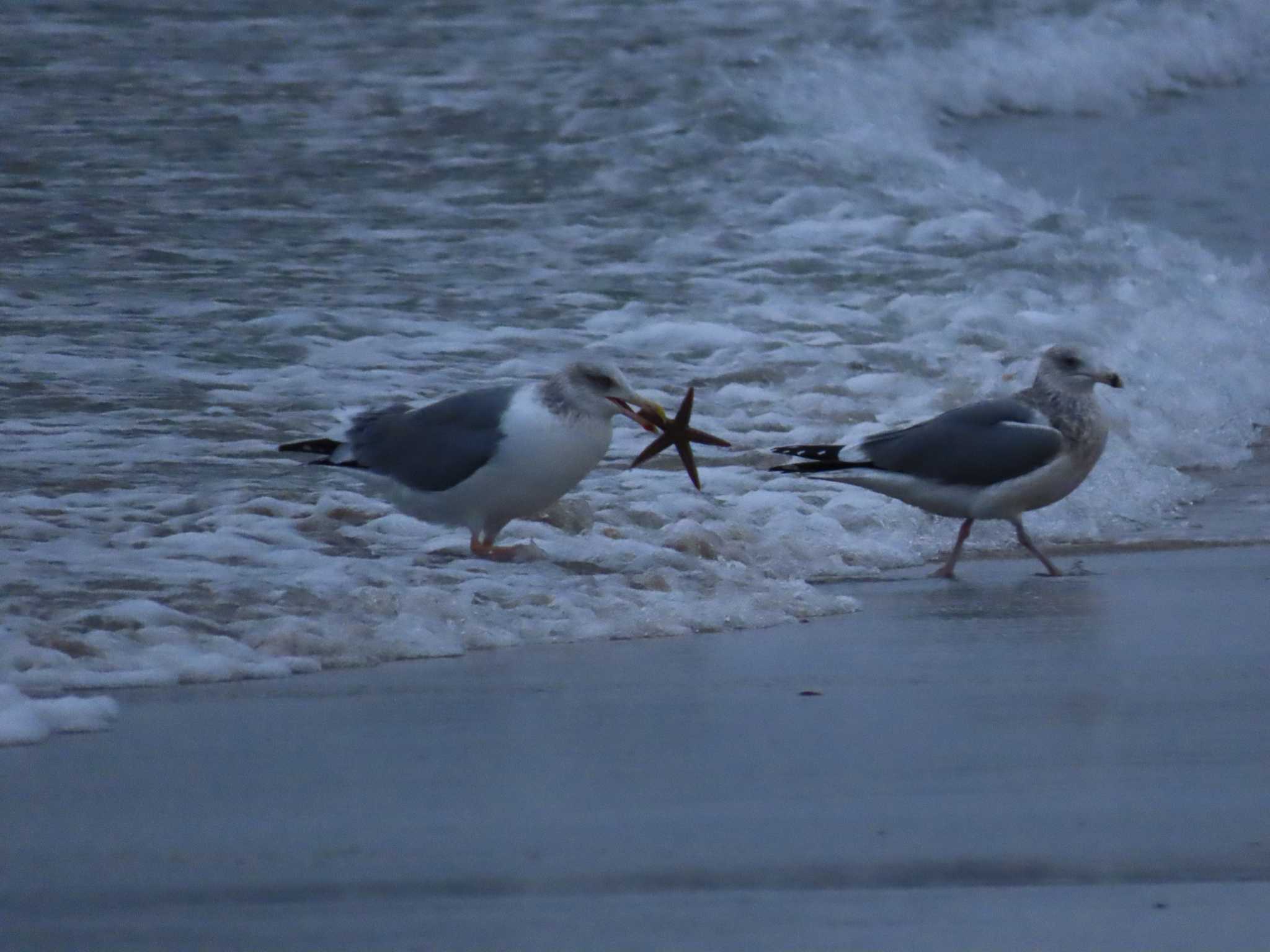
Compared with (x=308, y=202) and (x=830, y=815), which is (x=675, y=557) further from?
(x=308, y=202)

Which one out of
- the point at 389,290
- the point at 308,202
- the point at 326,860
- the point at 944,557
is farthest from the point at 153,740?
the point at 308,202

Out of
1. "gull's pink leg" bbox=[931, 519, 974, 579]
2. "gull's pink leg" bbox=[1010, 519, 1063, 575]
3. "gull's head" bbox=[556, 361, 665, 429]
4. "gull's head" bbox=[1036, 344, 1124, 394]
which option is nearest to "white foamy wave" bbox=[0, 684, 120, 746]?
"gull's head" bbox=[556, 361, 665, 429]

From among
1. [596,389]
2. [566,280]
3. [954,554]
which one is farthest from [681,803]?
[566,280]

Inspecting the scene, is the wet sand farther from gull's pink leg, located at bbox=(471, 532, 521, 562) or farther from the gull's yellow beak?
the gull's yellow beak

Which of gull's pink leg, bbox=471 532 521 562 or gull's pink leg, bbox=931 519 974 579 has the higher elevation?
gull's pink leg, bbox=471 532 521 562

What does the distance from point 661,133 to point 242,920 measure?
10.9 metres

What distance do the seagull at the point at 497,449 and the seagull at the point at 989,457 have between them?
2.07 feet

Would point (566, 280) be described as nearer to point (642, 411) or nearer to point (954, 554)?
point (642, 411)

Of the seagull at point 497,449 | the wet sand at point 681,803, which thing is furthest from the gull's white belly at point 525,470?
the wet sand at point 681,803

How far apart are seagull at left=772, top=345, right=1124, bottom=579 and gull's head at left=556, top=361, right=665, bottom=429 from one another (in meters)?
0.56

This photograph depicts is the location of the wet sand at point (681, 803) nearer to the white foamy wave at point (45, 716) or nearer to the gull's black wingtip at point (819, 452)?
the white foamy wave at point (45, 716)

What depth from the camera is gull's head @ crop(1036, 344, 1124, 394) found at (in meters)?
6.35

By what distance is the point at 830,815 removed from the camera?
10.5 ft

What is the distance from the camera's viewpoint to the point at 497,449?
5742mm
